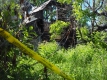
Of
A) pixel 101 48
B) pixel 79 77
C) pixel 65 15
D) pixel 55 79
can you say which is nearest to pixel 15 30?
pixel 55 79

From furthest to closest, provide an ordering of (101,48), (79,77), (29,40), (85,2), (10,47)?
1. (85,2)
2. (101,48)
3. (79,77)
4. (29,40)
5. (10,47)

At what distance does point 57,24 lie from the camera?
951 centimetres

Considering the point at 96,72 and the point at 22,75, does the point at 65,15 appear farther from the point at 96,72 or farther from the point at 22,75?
the point at 22,75

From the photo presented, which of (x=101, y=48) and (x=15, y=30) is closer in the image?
(x=15, y=30)

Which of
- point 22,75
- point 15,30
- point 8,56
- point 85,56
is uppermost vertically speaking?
point 15,30

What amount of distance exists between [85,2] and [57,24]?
1.74 meters

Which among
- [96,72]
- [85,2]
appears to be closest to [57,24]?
[85,2]

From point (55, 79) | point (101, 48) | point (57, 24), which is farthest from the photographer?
point (57, 24)

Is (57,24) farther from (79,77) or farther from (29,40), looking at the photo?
(29,40)

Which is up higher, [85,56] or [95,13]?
[95,13]

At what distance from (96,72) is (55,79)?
111 centimetres

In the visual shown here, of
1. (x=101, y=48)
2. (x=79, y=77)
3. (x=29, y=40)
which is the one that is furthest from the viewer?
(x=101, y=48)

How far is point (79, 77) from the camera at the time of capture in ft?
16.9

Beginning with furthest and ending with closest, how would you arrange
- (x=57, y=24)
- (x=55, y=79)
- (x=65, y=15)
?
(x=65, y=15), (x=57, y=24), (x=55, y=79)
